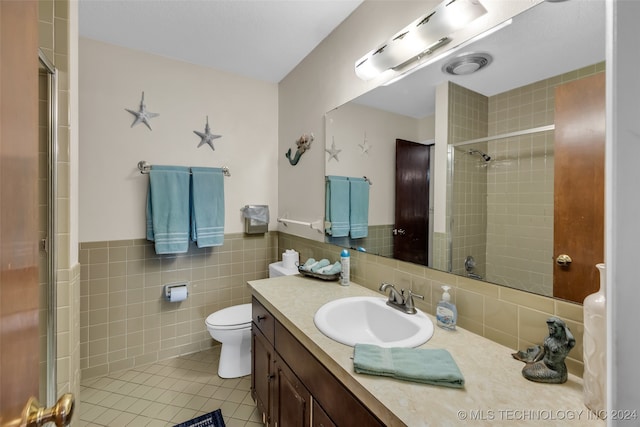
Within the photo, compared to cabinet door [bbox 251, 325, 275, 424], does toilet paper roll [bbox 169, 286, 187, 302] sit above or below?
above

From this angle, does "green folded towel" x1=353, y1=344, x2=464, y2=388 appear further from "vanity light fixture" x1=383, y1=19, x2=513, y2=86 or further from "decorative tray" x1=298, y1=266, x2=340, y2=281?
"vanity light fixture" x1=383, y1=19, x2=513, y2=86

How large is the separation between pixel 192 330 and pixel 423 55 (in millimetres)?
2564

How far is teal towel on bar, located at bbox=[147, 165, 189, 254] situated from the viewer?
2.10 meters

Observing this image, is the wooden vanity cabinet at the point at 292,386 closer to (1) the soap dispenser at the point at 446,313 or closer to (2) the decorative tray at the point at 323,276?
(2) the decorative tray at the point at 323,276

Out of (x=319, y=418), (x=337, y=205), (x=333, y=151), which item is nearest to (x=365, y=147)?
(x=333, y=151)

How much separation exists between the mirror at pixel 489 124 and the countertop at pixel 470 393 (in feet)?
0.86

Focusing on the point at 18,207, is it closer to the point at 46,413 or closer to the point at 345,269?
the point at 46,413

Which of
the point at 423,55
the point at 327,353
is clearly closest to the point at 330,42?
the point at 423,55

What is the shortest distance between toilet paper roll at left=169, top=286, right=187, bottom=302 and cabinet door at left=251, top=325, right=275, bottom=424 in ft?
3.08

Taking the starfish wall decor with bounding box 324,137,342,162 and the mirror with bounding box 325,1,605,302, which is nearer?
the mirror with bounding box 325,1,605,302

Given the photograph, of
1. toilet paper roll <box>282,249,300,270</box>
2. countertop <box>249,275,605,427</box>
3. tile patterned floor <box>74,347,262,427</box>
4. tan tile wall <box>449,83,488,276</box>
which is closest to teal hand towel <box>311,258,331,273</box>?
toilet paper roll <box>282,249,300,270</box>

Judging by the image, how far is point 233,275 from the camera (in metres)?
2.53

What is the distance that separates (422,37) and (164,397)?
8.40 ft

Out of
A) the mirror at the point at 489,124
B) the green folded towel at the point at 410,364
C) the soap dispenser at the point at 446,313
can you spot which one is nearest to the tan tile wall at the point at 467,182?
the mirror at the point at 489,124
